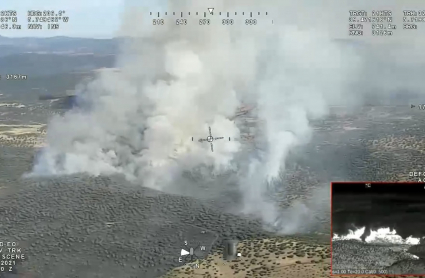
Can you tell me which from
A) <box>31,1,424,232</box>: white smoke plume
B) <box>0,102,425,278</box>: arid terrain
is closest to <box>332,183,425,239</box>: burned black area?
<box>0,102,425,278</box>: arid terrain

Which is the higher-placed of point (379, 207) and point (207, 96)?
point (207, 96)

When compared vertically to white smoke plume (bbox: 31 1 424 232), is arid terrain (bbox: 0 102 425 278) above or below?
below

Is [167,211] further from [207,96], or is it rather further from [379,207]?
[379,207]

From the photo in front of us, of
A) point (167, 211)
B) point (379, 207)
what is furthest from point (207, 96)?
point (379, 207)

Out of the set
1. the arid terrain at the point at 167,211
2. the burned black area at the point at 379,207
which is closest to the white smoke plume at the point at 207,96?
the arid terrain at the point at 167,211

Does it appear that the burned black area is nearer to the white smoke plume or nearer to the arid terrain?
the arid terrain

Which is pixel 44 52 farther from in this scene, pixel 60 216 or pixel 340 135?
pixel 340 135
